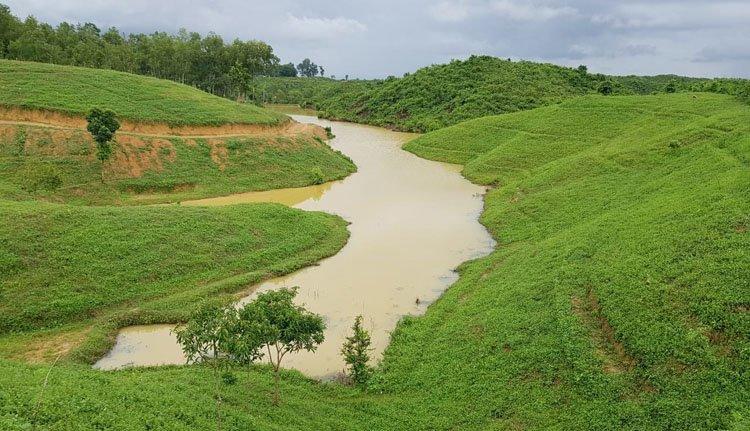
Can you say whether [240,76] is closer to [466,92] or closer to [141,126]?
[141,126]

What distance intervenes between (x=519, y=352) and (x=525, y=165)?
118ft

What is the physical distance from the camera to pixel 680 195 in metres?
25.3

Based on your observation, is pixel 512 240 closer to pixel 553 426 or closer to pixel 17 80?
pixel 553 426

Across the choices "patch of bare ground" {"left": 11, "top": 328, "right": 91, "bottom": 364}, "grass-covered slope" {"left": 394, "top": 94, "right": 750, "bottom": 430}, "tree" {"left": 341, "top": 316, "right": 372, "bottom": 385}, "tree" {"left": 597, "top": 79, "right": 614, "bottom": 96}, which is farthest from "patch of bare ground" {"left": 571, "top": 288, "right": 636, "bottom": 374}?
"tree" {"left": 597, "top": 79, "right": 614, "bottom": 96}

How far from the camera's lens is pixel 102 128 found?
3466 cm

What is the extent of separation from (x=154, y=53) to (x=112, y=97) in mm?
29886

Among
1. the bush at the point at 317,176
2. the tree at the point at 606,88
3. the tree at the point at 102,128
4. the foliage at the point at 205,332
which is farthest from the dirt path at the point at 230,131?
the tree at the point at 606,88

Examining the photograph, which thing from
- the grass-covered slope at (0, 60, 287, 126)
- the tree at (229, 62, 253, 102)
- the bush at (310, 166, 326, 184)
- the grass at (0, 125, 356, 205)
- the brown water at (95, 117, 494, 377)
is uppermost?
the tree at (229, 62, 253, 102)

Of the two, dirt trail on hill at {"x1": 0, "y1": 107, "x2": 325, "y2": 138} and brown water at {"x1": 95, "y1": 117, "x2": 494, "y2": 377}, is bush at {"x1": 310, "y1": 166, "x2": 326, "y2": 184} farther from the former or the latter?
dirt trail on hill at {"x1": 0, "y1": 107, "x2": 325, "y2": 138}

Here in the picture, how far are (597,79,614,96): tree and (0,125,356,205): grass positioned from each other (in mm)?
51887

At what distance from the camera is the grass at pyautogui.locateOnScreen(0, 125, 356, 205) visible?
33719mm

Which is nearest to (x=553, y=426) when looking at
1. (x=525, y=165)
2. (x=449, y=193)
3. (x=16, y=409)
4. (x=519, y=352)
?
(x=519, y=352)

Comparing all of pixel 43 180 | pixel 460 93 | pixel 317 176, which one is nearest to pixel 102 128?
pixel 43 180

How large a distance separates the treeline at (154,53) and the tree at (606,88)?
174 feet
